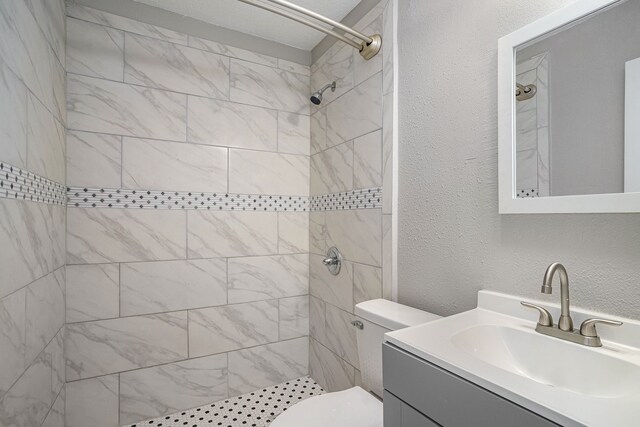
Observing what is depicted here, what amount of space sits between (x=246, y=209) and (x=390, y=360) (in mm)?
1426

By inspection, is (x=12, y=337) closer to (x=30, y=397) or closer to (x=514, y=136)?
(x=30, y=397)

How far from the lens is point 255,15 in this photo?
185 centimetres

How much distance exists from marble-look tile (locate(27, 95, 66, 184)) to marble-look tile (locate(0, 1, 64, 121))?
54mm

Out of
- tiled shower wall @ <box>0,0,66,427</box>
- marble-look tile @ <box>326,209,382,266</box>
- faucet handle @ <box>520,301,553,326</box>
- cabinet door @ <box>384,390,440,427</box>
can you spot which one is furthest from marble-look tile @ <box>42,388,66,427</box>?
faucet handle @ <box>520,301,553,326</box>

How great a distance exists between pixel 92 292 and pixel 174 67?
4.42 feet

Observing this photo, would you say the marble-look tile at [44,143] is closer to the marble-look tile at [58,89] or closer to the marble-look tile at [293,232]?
the marble-look tile at [58,89]

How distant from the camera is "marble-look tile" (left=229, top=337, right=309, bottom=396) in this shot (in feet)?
6.53

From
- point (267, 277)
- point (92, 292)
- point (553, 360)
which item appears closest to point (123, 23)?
point (92, 292)

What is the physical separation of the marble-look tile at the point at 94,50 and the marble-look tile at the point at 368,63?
4.27 feet

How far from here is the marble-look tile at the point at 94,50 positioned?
1.62m

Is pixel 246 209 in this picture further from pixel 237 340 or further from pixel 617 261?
pixel 617 261

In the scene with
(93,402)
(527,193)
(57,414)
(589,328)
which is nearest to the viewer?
(589,328)

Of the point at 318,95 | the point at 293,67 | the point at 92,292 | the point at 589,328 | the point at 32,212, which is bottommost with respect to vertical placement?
the point at 92,292

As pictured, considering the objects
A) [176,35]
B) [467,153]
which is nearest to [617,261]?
[467,153]
